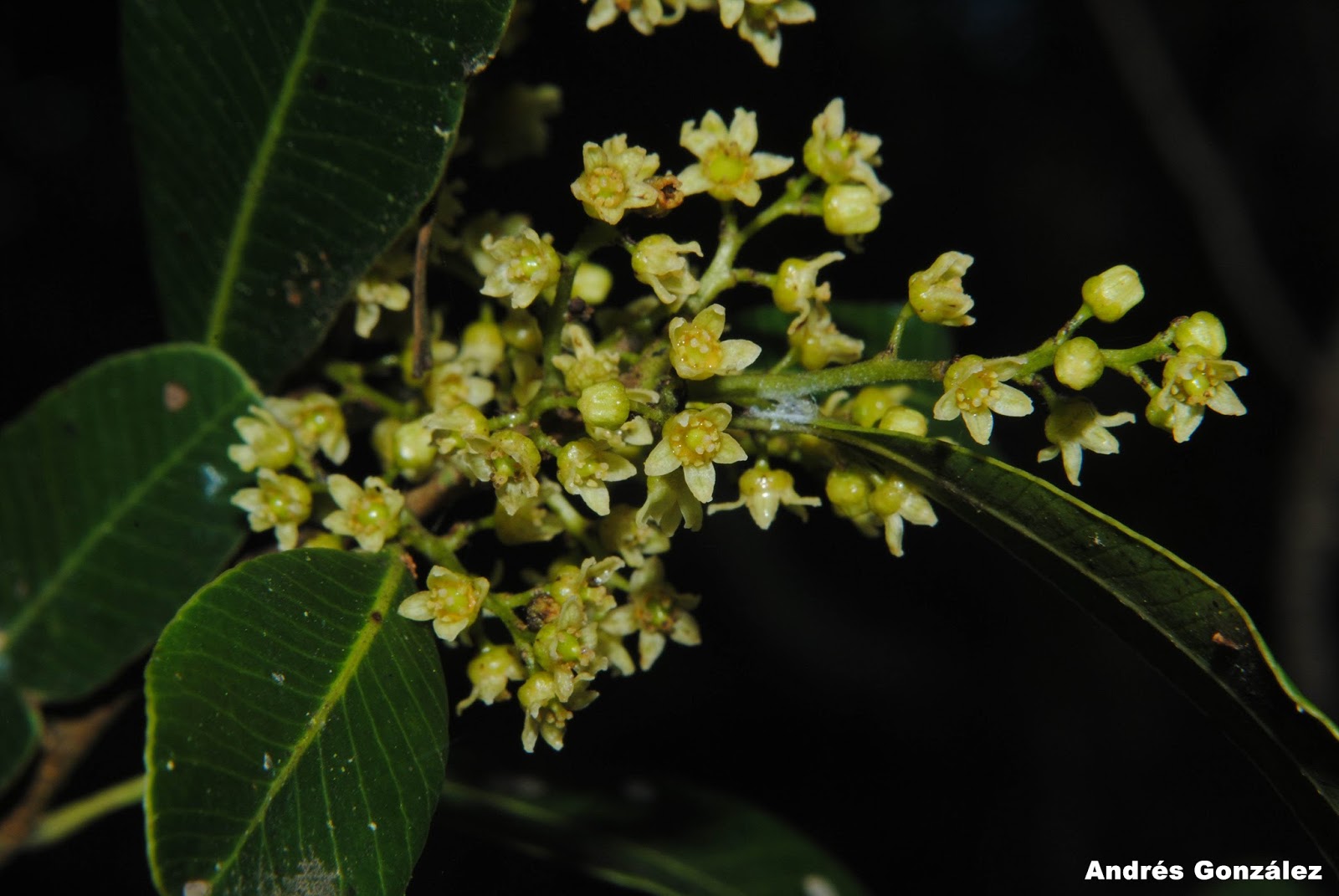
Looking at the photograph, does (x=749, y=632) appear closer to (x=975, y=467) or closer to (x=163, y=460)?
(x=163, y=460)

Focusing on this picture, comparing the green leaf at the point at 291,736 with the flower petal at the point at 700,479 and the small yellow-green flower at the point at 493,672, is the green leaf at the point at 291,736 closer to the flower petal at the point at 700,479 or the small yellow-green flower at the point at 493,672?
the small yellow-green flower at the point at 493,672

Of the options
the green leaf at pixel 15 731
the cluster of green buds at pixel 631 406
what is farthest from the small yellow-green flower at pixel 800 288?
the green leaf at pixel 15 731

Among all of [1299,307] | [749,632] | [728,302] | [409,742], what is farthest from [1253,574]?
[409,742]

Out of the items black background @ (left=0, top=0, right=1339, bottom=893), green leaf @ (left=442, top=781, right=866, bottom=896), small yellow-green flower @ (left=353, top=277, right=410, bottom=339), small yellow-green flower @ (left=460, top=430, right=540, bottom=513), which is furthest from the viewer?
black background @ (left=0, top=0, right=1339, bottom=893)

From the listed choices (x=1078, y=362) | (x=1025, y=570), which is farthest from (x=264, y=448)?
(x=1025, y=570)

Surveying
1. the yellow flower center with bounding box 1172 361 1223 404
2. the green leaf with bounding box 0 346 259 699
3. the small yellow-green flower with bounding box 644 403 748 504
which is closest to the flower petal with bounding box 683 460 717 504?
the small yellow-green flower with bounding box 644 403 748 504

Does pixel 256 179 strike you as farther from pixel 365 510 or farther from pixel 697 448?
pixel 697 448

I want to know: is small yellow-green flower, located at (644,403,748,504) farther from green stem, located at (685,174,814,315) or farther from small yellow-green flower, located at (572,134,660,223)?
small yellow-green flower, located at (572,134,660,223)
